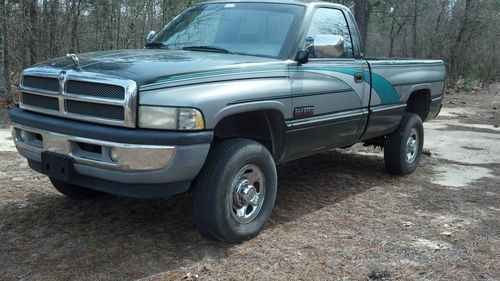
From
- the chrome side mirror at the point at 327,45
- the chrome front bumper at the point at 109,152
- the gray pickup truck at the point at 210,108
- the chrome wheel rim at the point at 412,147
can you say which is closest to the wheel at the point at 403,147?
the chrome wheel rim at the point at 412,147

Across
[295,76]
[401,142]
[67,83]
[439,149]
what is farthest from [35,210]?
[439,149]

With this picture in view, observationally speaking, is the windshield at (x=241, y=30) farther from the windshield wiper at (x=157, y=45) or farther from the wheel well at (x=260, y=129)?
the wheel well at (x=260, y=129)

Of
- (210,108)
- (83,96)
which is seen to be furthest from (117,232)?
(210,108)

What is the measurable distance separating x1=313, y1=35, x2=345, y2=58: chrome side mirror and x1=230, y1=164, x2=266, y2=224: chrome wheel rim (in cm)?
120

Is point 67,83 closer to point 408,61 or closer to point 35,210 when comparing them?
point 35,210

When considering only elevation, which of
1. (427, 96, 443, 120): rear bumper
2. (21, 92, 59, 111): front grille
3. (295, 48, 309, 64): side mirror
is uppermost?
(295, 48, 309, 64): side mirror

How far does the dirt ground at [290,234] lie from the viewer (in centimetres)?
375

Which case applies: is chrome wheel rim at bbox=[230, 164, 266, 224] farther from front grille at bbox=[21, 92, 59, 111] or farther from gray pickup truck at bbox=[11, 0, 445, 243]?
front grille at bbox=[21, 92, 59, 111]

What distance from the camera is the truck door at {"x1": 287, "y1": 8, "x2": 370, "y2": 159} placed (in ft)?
15.1

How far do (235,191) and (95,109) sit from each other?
1203mm

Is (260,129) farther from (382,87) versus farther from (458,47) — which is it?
(458,47)

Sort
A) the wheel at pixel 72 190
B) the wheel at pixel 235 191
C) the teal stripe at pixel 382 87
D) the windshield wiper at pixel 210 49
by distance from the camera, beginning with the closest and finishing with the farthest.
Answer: the wheel at pixel 235 191 < the windshield wiper at pixel 210 49 < the wheel at pixel 72 190 < the teal stripe at pixel 382 87

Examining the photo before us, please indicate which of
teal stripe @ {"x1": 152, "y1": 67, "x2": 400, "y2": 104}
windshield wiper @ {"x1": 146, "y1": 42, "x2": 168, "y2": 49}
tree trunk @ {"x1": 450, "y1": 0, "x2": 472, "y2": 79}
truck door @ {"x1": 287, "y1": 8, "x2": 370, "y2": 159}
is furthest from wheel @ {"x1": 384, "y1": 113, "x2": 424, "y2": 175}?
tree trunk @ {"x1": 450, "y1": 0, "x2": 472, "y2": 79}

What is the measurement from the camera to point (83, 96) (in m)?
3.72
